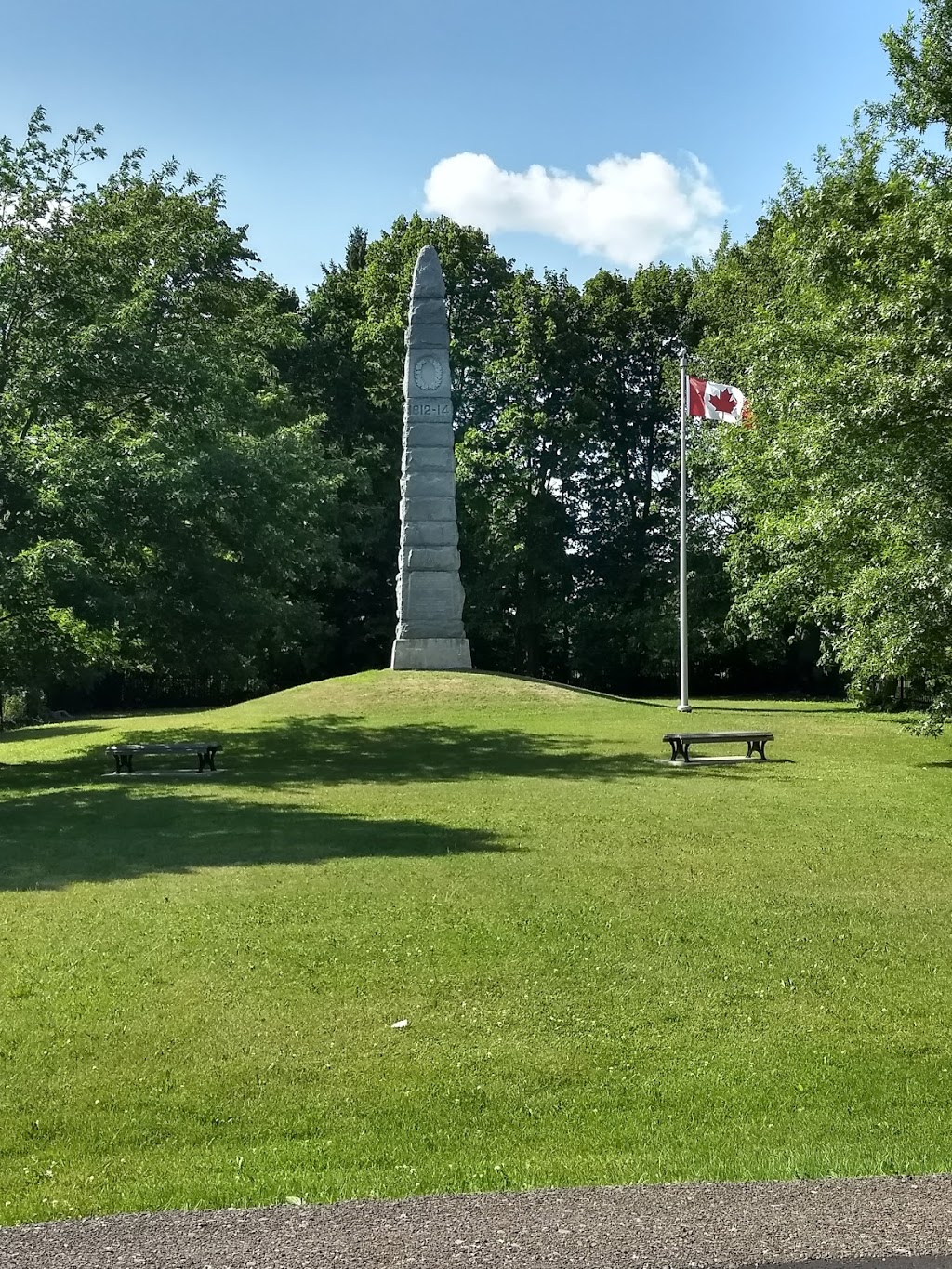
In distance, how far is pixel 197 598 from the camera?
69.7ft

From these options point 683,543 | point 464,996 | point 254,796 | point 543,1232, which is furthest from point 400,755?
point 543,1232

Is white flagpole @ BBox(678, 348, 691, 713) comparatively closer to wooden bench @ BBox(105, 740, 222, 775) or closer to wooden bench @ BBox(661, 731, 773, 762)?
wooden bench @ BBox(661, 731, 773, 762)

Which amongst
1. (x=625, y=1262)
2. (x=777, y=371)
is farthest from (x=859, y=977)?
(x=777, y=371)

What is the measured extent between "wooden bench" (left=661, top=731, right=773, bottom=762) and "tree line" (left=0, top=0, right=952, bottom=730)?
2.09 metres

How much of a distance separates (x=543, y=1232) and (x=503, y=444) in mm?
39003

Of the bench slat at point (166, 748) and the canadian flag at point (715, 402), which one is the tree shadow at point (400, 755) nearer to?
the bench slat at point (166, 748)

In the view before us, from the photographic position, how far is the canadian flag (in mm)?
23875

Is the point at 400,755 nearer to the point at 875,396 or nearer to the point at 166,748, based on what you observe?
the point at 166,748

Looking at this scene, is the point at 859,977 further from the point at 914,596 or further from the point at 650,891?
the point at 914,596

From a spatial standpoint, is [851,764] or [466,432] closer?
[851,764]

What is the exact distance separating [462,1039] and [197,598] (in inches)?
634

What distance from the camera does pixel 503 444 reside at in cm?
4191

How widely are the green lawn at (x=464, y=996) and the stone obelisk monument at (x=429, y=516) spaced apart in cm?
1608

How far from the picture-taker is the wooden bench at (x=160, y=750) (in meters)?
17.8
